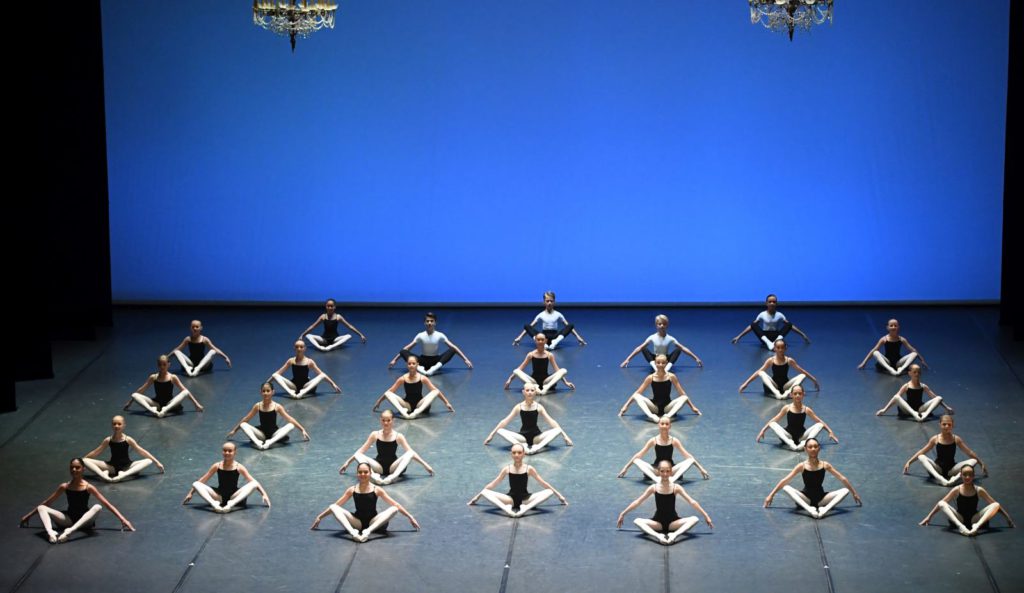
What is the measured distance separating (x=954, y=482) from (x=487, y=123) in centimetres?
936

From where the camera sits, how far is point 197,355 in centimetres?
1672

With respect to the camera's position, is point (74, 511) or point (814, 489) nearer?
point (74, 511)

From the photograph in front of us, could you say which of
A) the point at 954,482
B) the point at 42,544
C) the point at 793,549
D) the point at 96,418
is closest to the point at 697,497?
the point at 793,549

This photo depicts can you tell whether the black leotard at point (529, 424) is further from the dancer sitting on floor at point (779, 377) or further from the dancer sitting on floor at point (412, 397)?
the dancer sitting on floor at point (779, 377)

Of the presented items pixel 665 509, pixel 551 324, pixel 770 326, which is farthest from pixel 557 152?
pixel 665 509

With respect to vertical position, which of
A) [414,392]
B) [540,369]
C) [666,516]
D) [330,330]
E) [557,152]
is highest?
[557,152]

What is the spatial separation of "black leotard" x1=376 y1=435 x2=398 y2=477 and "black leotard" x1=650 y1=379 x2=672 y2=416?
3.03 meters

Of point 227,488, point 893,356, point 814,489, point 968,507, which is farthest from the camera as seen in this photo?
point 893,356

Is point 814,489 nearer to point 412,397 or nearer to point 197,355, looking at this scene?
point 412,397

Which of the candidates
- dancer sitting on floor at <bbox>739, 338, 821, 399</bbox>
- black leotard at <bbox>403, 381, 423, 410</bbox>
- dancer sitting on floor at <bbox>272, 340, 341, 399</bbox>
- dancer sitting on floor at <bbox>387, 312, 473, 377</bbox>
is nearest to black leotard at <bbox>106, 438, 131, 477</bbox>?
dancer sitting on floor at <bbox>272, 340, 341, 399</bbox>

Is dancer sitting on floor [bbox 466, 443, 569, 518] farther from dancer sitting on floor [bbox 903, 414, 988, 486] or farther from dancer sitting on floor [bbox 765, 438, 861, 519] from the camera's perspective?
dancer sitting on floor [bbox 903, 414, 988, 486]

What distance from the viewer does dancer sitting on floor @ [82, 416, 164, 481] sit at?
12.9 m

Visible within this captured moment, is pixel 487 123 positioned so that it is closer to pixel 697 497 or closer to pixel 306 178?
pixel 306 178

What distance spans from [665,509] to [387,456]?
274 centimetres
